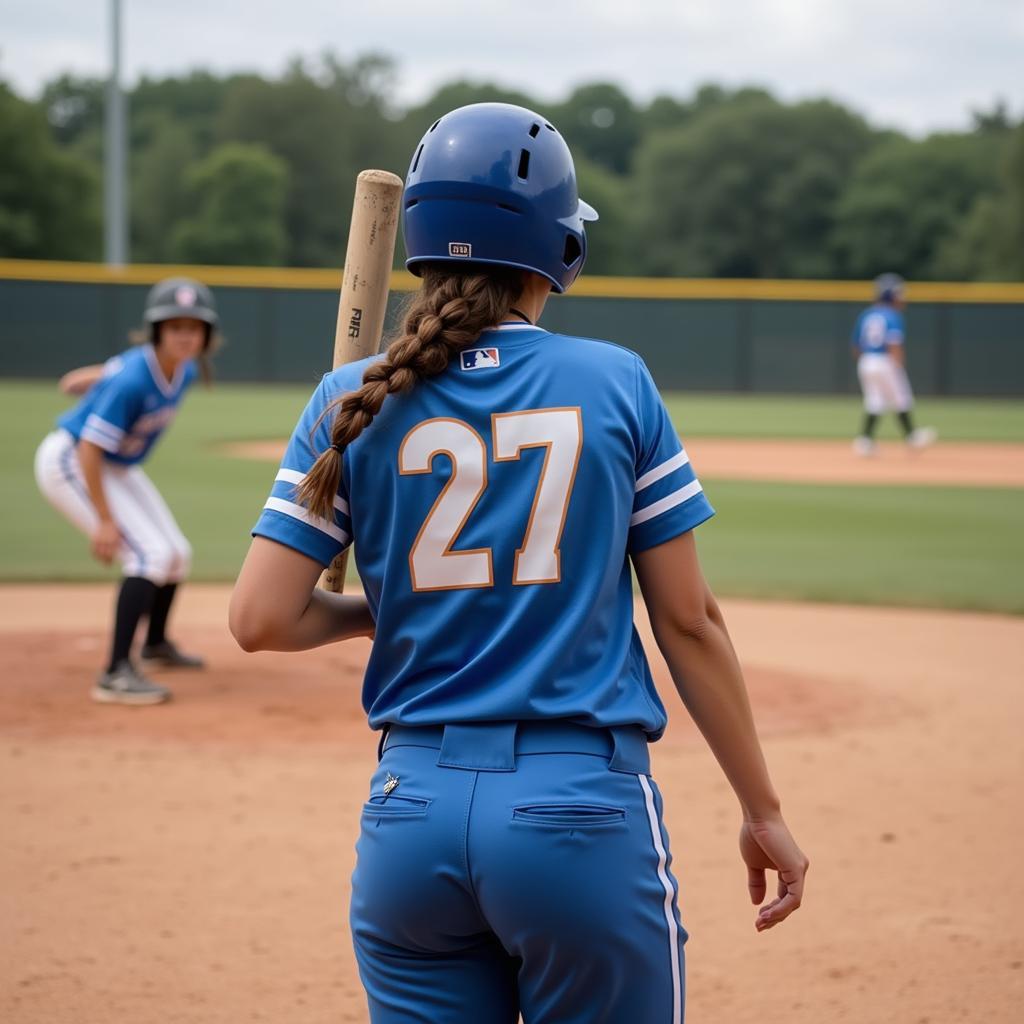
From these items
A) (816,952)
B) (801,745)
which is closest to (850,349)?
(801,745)

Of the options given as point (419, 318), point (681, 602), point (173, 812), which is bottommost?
point (173, 812)

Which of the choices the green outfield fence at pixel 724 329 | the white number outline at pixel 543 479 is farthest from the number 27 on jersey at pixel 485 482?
the green outfield fence at pixel 724 329

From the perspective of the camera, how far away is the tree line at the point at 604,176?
2281 inches

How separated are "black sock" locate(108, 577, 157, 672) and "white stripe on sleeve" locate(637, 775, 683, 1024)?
4.86 metres

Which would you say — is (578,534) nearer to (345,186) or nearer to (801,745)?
(801,745)

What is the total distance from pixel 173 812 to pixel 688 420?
21722 millimetres

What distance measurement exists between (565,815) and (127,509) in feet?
17.5

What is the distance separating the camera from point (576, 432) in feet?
6.18

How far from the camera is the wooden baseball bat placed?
2373mm

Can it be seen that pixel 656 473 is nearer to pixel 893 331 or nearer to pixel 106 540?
pixel 106 540

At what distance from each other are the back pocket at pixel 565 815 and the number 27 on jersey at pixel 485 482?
11.7 inches

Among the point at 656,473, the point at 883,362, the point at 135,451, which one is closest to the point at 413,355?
the point at 656,473

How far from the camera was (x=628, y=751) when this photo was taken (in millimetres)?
1928

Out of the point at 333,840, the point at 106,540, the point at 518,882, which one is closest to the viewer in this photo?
the point at 518,882
